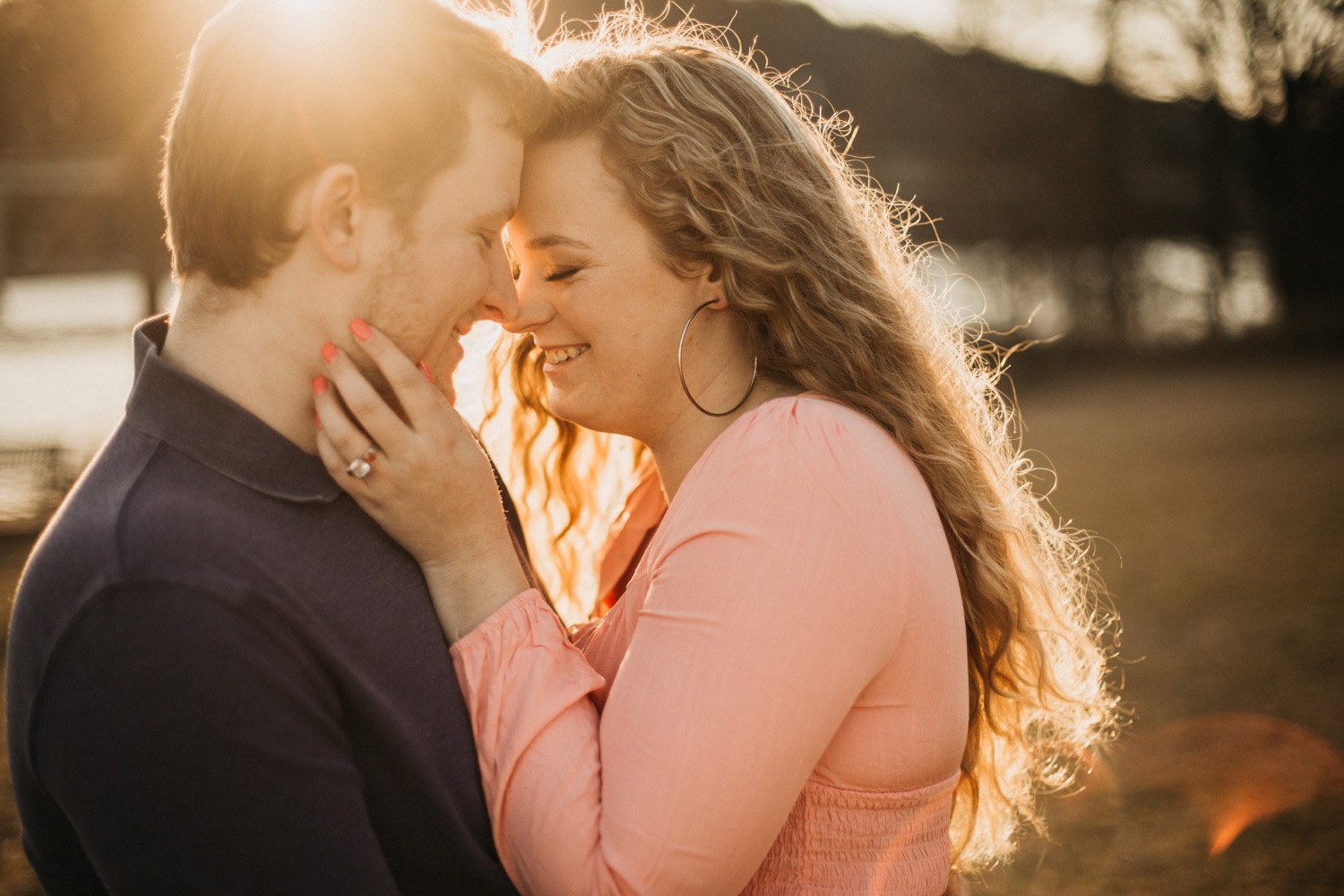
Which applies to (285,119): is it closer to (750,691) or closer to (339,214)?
(339,214)

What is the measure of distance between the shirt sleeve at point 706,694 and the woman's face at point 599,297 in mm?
610

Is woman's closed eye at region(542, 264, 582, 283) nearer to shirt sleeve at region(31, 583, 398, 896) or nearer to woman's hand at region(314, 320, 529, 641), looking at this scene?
woman's hand at region(314, 320, 529, 641)

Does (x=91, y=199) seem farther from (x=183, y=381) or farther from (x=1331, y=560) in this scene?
(x=1331, y=560)

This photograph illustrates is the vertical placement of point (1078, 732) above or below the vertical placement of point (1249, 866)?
above

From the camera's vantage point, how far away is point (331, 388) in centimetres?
203

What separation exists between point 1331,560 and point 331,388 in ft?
31.1

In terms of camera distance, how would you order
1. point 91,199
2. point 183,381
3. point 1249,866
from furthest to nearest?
point 91,199
point 1249,866
point 183,381

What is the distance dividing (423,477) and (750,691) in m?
0.73

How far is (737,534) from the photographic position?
6.51 ft

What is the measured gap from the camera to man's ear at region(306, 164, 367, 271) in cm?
190

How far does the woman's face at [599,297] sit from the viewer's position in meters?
2.49

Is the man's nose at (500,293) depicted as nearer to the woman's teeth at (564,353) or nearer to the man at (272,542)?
the man at (272,542)

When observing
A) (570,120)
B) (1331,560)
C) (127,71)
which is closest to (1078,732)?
(570,120)

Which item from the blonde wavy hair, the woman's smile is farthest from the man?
the woman's smile
